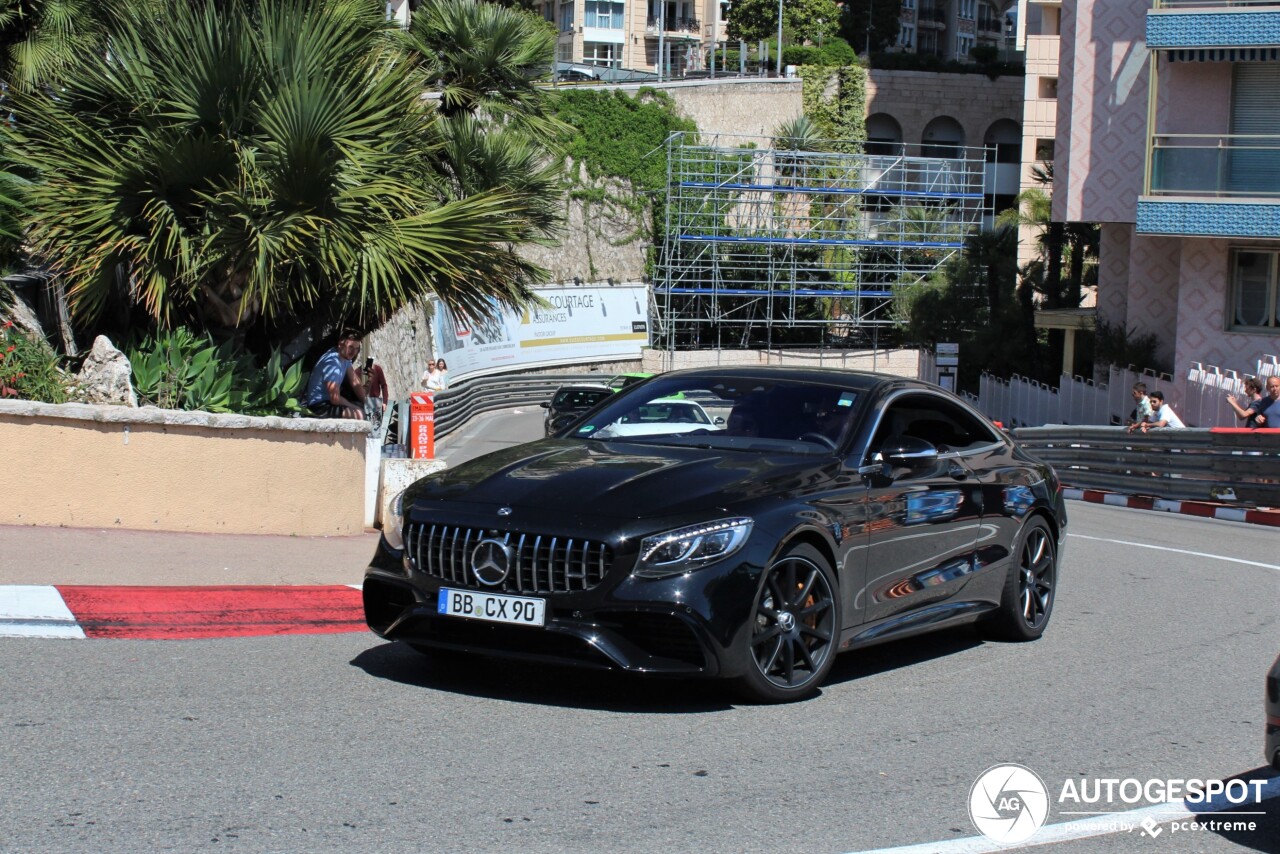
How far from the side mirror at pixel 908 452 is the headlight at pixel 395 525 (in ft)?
8.05

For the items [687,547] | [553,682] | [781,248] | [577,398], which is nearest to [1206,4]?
[577,398]

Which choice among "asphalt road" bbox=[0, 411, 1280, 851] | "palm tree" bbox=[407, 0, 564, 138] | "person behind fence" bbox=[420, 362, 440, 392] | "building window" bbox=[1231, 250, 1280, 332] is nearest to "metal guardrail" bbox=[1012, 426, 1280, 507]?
"building window" bbox=[1231, 250, 1280, 332]

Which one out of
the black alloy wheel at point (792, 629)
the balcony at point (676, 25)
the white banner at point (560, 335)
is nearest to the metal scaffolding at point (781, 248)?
the white banner at point (560, 335)

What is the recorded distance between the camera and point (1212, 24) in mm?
27641

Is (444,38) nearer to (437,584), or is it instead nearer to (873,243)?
(437,584)

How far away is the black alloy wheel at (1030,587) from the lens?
8586 mm

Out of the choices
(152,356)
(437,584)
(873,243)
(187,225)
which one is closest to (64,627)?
(437,584)

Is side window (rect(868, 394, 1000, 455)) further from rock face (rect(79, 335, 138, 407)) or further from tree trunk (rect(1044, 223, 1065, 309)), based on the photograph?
tree trunk (rect(1044, 223, 1065, 309))

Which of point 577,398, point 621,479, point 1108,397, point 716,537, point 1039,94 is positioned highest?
point 1039,94

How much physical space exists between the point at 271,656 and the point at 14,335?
4915mm

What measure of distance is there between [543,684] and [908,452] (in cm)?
216

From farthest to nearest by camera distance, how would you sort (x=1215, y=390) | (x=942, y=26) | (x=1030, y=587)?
(x=942, y=26) → (x=1215, y=390) → (x=1030, y=587)

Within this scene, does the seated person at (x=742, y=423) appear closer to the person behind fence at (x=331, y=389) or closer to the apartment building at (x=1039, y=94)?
the person behind fence at (x=331, y=389)

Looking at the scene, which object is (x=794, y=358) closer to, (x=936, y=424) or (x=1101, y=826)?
(x=936, y=424)
